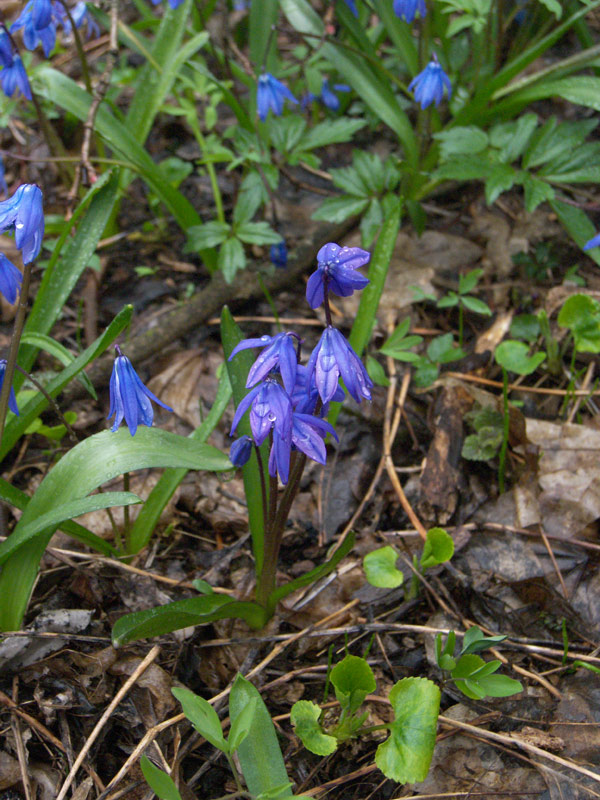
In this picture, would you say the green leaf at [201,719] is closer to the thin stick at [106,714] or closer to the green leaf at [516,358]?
the thin stick at [106,714]

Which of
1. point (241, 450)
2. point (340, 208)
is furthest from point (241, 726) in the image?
point (340, 208)

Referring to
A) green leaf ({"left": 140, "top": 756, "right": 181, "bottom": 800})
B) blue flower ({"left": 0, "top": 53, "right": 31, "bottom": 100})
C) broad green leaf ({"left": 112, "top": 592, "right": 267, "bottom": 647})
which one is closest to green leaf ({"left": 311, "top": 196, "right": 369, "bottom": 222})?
blue flower ({"left": 0, "top": 53, "right": 31, "bottom": 100})

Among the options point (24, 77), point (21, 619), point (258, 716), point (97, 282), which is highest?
point (24, 77)

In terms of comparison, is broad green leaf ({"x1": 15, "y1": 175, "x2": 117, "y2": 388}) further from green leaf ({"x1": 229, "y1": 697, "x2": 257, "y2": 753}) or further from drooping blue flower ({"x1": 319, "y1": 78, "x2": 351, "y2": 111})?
drooping blue flower ({"x1": 319, "y1": 78, "x2": 351, "y2": 111})

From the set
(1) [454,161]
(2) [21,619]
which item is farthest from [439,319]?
(2) [21,619]

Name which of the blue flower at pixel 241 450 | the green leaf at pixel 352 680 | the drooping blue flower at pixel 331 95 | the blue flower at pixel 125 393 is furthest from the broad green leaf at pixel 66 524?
the drooping blue flower at pixel 331 95

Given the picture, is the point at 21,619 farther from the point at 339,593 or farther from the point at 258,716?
the point at 339,593
